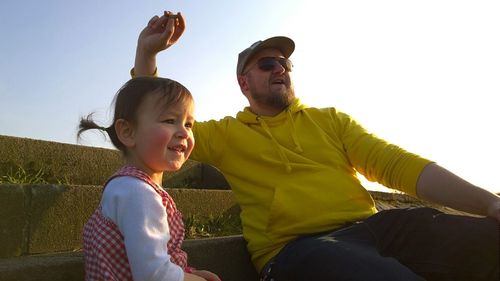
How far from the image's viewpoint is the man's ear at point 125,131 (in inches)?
74.5


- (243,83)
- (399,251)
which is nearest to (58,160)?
(243,83)

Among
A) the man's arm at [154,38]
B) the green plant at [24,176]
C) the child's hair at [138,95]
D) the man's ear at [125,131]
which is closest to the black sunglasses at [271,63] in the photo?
the man's arm at [154,38]

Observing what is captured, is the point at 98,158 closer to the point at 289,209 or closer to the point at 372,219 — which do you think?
the point at 289,209

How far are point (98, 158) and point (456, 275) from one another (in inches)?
121

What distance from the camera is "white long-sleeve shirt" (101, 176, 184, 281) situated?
5.01ft

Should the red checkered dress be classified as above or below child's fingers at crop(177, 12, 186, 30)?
below

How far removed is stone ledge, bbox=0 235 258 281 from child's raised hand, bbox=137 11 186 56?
39.9 inches

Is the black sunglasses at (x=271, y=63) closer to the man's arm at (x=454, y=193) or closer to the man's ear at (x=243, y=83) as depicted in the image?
the man's ear at (x=243, y=83)

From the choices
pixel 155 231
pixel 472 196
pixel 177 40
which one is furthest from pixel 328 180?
pixel 155 231

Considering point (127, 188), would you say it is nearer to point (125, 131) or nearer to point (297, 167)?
point (125, 131)

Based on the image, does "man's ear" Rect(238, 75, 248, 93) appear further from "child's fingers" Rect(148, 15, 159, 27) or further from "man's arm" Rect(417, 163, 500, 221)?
"man's arm" Rect(417, 163, 500, 221)

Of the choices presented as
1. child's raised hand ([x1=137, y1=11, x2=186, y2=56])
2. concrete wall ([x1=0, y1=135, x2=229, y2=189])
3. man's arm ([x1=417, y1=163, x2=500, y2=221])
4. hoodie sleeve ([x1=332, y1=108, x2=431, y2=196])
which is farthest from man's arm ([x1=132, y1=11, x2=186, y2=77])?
concrete wall ([x1=0, y1=135, x2=229, y2=189])

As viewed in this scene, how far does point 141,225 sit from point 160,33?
1.19 meters

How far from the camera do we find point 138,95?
1893 millimetres
